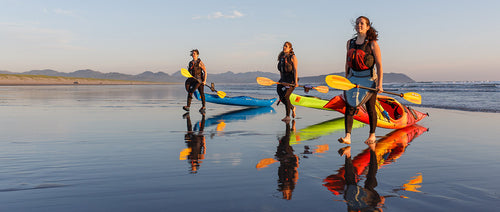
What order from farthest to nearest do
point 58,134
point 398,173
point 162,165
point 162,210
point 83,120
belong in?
point 83,120, point 58,134, point 162,165, point 398,173, point 162,210

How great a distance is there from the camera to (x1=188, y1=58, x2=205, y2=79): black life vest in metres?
11.6

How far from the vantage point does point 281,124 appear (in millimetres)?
7773

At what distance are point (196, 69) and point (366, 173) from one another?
880cm

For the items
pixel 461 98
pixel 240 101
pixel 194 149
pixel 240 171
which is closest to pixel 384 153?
pixel 240 171

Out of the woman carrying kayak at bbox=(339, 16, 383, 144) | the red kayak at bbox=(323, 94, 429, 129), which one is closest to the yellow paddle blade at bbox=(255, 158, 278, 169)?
the woman carrying kayak at bbox=(339, 16, 383, 144)

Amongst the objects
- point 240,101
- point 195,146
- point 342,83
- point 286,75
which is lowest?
point 195,146

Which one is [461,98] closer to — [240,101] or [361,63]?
[240,101]

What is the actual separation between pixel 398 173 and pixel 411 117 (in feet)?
14.2

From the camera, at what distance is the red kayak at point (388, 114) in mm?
6315

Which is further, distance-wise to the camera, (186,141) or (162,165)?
(186,141)

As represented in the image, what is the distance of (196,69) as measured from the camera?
1156 centimetres

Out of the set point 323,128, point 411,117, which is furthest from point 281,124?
point 411,117

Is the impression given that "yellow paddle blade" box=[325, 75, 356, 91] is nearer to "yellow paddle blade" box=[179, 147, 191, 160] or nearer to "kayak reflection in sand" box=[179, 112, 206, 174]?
"kayak reflection in sand" box=[179, 112, 206, 174]

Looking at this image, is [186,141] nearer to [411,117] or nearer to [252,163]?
[252,163]
